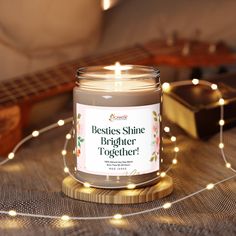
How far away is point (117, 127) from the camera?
607 millimetres

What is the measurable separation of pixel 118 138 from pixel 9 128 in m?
0.29

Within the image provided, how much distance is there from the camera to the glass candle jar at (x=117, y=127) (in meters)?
0.61

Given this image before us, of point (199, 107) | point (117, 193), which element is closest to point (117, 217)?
point (117, 193)

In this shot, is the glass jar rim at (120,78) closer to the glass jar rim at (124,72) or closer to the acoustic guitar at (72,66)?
the glass jar rim at (124,72)

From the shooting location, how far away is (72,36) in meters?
1.08

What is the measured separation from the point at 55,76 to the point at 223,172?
0.40m

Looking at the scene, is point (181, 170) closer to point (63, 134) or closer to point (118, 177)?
point (118, 177)

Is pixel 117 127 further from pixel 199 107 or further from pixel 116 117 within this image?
pixel 199 107

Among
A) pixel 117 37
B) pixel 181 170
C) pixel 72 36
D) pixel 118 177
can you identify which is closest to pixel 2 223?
pixel 118 177

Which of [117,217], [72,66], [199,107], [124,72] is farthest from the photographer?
[72,66]

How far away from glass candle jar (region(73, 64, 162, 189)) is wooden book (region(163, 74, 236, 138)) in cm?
19

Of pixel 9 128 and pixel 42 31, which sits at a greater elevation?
pixel 42 31

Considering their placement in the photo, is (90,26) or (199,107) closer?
(199,107)

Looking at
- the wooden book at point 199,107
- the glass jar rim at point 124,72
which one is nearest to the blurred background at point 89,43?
the wooden book at point 199,107
